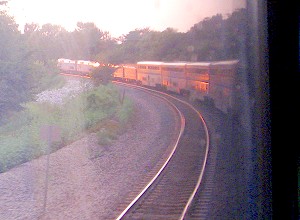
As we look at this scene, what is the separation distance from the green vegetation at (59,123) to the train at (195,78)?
1.11 ft

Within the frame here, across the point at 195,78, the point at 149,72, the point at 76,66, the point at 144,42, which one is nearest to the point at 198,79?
the point at 195,78

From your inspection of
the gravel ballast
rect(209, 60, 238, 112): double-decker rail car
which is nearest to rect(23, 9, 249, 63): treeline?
rect(209, 60, 238, 112): double-decker rail car

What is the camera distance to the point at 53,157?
16.1ft

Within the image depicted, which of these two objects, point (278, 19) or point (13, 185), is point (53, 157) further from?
point (278, 19)

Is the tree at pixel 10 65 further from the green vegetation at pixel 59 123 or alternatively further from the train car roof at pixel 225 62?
the train car roof at pixel 225 62

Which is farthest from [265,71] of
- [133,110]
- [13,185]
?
[13,185]

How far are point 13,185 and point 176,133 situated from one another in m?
1.69

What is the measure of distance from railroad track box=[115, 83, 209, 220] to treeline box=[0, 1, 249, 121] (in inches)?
29.5

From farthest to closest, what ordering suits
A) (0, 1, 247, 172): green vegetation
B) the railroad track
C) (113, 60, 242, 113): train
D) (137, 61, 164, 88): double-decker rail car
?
(113, 60, 242, 113): train, (137, 61, 164, 88): double-decker rail car, (0, 1, 247, 172): green vegetation, the railroad track

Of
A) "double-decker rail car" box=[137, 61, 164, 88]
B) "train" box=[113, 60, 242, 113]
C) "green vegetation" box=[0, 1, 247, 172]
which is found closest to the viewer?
"green vegetation" box=[0, 1, 247, 172]

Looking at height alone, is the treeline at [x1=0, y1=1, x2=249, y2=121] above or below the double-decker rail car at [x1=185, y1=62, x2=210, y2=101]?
above

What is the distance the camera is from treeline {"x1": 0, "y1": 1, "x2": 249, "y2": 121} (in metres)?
4.81

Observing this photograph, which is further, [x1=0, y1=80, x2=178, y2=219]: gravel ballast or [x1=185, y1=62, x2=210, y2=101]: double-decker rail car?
[x1=185, y1=62, x2=210, y2=101]: double-decker rail car

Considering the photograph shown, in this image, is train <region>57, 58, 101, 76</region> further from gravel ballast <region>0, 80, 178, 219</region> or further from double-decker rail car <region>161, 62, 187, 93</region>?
double-decker rail car <region>161, 62, 187, 93</region>
